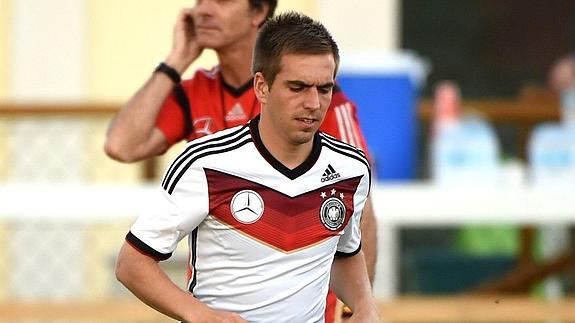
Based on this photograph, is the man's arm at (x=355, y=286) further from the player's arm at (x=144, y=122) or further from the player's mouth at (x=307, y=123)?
the player's arm at (x=144, y=122)

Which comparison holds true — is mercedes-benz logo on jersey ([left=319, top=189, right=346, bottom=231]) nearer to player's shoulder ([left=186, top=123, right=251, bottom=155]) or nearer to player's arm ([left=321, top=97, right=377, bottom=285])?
player's shoulder ([left=186, top=123, right=251, bottom=155])

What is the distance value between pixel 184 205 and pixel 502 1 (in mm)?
9080

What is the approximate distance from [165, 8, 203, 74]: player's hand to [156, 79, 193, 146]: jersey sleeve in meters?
0.12

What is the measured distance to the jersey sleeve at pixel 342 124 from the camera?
4660 mm

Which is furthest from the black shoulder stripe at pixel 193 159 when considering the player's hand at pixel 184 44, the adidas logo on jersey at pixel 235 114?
the player's hand at pixel 184 44

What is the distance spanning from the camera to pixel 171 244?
3.79 metres

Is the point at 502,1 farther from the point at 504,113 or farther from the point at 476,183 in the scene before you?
the point at 476,183

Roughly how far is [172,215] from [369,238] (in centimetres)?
103

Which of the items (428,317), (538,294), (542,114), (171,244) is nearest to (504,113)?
(542,114)

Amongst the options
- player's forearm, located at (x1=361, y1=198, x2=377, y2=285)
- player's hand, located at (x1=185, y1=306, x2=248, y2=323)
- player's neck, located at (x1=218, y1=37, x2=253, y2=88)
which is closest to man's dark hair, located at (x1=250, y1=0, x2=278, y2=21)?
player's neck, located at (x1=218, y1=37, x2=253, y2=88)

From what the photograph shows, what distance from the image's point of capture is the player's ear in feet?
12.5

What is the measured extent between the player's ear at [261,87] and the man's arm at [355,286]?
532 millimetres

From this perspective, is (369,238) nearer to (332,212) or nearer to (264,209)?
(332,212)

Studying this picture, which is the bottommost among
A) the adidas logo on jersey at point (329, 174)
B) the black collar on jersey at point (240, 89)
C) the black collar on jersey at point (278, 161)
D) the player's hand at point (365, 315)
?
the player's hand at point (365, 315)
